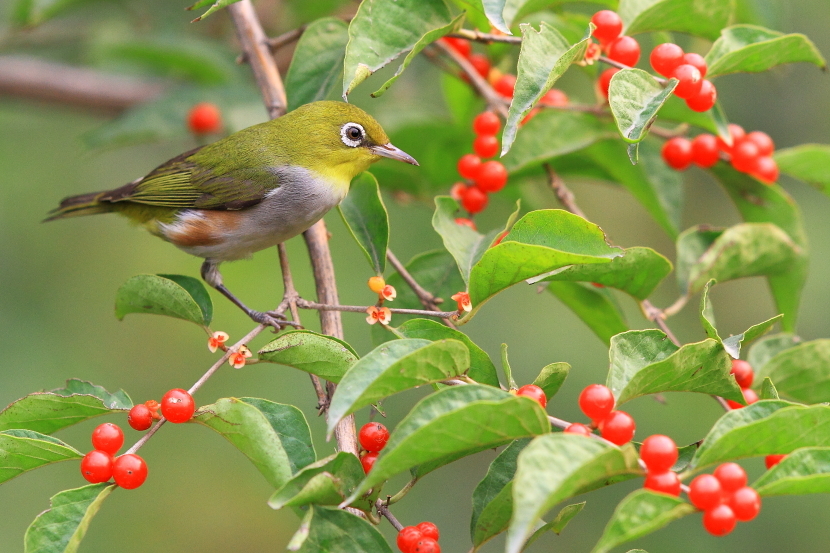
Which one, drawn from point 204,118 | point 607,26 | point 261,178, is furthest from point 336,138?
point 607,26

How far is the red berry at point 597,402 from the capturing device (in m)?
2.20

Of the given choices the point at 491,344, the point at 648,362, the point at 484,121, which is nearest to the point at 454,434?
the point at 648,362

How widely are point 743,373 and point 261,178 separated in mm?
2590

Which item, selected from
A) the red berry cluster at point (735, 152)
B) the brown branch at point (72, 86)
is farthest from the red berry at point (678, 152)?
the brown branch at point (72, 86)

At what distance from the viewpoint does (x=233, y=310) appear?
6.10 metres

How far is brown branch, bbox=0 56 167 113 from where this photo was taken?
5.28m

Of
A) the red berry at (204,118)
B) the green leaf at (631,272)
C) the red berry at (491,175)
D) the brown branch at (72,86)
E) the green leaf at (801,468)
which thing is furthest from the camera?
the brown branch at (72,86)

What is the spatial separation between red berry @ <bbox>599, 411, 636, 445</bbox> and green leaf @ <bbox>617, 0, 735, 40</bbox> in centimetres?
164

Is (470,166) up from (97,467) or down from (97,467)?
up

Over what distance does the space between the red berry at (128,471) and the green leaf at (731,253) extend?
218 cm

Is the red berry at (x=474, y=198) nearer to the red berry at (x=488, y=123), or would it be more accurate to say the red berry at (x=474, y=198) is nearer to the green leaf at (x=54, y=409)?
the red berry at (x=488, y=123)

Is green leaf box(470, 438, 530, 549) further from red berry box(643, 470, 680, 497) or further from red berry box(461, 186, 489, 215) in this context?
red berry box(461, 186, 489, 215)

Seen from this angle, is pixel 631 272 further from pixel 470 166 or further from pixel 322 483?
pixel 322 483

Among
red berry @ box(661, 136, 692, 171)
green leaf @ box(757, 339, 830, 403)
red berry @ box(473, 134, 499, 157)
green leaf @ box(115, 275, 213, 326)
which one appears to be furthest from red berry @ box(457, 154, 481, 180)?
green leaf @ box(757, 339, 830, 403)
